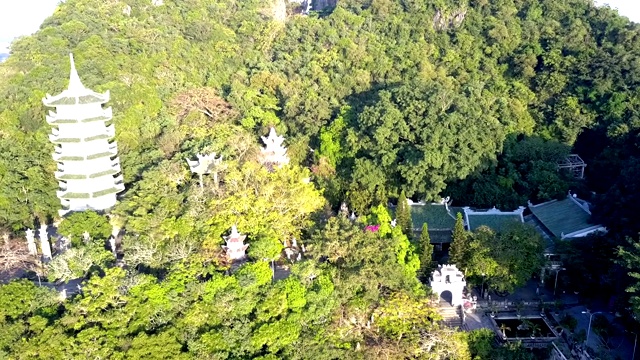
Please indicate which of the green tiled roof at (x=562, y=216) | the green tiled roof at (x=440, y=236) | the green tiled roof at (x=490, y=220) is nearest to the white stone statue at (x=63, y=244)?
the green tiled roof at (x=440, y=236)

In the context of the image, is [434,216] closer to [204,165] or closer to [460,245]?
[460,245]

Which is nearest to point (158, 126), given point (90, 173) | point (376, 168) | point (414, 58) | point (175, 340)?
point (90, 173)

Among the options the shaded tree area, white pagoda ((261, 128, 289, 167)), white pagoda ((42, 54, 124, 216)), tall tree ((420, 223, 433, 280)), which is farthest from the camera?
the shaded tree area

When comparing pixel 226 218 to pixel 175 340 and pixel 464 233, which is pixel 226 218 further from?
pixel 464 233

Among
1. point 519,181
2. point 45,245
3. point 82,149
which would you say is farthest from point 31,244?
point 519,181

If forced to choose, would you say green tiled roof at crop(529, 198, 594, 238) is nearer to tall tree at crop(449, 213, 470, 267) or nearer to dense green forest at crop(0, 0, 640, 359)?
dense green forest at crop(0, 0, 640, 359)

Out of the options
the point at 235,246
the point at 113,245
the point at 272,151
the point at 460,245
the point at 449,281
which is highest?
the point at 272,151

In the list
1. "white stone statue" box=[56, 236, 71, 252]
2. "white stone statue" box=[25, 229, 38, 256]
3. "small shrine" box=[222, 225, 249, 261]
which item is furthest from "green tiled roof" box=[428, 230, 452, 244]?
"white stone statue" box=[25, 229, 38, 256]
